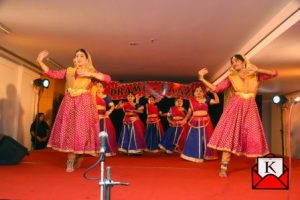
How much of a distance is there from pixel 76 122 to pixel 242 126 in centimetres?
151

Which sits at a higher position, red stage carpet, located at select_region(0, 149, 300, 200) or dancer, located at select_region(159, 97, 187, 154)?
dancer, located at select_region(159, 97, 187, 154)

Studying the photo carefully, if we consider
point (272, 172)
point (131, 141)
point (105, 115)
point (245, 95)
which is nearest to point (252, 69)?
point (245, 95)

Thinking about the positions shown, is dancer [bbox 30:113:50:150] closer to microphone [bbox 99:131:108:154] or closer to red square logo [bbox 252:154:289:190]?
red square logo [bbox 252:154:289:190]

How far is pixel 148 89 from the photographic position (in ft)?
25.9

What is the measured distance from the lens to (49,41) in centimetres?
534

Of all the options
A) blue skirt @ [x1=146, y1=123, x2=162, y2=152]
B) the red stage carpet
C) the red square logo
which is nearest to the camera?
the red square logo

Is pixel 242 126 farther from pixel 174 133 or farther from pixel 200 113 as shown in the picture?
pixel 174 133

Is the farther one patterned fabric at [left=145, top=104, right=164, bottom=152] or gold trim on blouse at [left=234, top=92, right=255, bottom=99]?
patterned fabric at [left=145, top=104, right=164, bottom=152]

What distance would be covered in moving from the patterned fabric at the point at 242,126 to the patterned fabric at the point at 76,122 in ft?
3.73

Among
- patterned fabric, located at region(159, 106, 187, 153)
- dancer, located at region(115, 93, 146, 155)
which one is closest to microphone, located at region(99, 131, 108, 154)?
dancer, located at region(115, 93, 146, 155)

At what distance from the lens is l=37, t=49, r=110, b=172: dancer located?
3.21 meters

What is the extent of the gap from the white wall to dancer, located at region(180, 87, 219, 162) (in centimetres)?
329

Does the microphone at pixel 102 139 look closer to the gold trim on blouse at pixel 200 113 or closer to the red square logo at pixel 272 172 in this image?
the red square logo at pixel 272 172

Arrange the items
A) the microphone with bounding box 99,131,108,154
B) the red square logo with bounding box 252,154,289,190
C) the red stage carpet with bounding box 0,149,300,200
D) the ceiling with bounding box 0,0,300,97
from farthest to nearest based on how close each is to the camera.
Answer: the ceiling with bounding box 0,0,300,97
the red stage carpet with bounding box 0,149,300,200
the red square logo with bounding box 252,154,289,190
the microphone with bounding box 99,131,108,154
